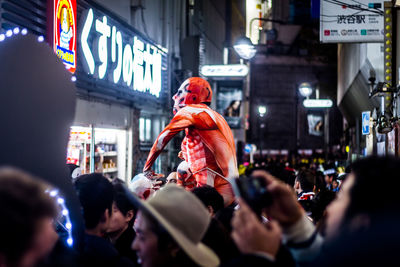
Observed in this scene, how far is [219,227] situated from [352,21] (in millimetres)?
8297

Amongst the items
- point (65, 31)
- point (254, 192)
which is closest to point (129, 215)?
point (254, 192)

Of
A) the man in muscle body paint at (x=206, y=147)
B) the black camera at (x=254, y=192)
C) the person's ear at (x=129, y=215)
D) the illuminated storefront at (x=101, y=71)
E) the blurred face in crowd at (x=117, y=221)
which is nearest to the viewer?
the black camera at (x=254, y=192)

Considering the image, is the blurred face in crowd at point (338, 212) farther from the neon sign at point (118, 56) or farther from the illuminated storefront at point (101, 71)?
the neon sign at point (118, 56)

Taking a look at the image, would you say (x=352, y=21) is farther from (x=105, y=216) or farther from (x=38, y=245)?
(x=38, y=245)

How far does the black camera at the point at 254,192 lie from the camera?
1938mm

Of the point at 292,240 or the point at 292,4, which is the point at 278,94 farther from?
the point at 292,240

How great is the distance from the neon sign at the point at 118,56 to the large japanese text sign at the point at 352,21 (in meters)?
4.34

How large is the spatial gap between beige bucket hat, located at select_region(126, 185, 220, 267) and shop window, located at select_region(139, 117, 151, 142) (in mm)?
13617

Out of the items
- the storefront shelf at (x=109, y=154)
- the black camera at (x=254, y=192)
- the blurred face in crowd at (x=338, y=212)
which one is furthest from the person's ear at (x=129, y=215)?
the storefront shelf at (x=109, y=154)

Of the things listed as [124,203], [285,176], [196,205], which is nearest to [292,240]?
[196,205]

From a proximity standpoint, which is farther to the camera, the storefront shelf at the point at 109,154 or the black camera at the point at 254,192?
the storefront shelf at the point at 109,154

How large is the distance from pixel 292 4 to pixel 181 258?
33.4 meters

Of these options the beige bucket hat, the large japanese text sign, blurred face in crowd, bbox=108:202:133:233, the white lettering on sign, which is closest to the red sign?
the large japanese text sign

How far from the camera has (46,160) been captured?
2371mm
